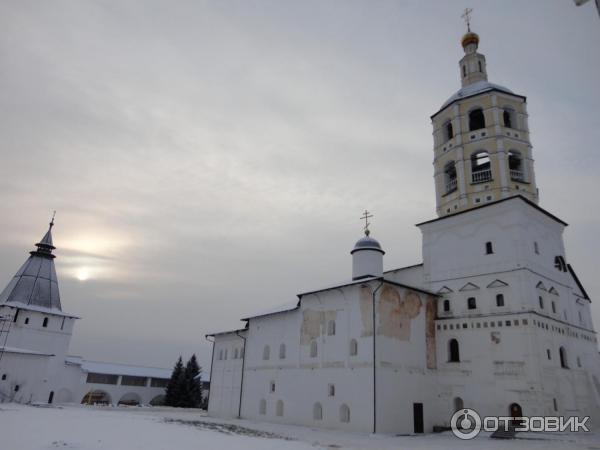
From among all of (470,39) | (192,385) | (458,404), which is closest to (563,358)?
(458,404)

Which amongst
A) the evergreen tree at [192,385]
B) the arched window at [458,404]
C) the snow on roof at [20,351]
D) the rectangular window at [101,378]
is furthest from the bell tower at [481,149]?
the rectangular window at [101,378]

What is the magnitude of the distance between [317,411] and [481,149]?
1554 cm

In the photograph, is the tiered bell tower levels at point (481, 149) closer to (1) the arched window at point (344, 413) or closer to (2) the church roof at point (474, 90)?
(2) the church roof at point (474, 90)

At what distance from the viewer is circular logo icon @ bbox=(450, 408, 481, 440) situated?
1872cm

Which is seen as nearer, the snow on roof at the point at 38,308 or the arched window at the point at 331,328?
the arched window at the point at 331,328

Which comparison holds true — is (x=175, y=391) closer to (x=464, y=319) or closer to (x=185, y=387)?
(x=185, y=387)

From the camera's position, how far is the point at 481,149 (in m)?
22.2

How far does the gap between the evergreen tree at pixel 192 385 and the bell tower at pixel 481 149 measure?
3364cm

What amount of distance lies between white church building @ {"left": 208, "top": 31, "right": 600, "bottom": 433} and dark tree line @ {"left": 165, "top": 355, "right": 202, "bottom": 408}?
895 inches

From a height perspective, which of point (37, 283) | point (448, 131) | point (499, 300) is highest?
point (448, 131)

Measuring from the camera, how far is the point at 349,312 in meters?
21.6

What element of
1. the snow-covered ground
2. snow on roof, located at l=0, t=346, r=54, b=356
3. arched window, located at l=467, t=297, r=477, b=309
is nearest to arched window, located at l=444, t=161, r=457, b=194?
arched window, located at l=467, t=297, r=477, b=309

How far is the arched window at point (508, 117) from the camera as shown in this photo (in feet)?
74.6

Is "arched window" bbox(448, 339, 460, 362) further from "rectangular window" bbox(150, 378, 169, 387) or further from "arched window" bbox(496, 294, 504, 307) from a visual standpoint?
"rectangular window" bbox(150, 378, 169, 387)
